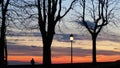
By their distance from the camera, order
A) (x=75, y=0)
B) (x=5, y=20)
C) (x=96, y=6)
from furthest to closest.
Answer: (x=96, y=6)
(x=75, y=0)
(x=5, y=20)

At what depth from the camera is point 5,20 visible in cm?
3675

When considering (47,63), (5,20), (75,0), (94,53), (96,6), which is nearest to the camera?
(5,20)

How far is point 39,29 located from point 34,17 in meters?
1.47

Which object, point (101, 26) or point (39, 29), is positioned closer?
point (39, 29)

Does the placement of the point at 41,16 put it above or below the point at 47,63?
above

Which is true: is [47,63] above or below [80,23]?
below

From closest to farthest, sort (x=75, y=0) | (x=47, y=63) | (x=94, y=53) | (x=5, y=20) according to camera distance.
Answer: (x=5, y=20)
(x=47, y=63)
(x=75, y=0)
(x=94, y=53)

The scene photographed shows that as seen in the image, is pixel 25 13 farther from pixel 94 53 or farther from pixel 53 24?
pixel 94 53

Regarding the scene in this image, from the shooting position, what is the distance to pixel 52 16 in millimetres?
41656

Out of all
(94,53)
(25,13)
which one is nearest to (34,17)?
(25,13)

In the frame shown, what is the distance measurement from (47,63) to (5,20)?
22.7 feet

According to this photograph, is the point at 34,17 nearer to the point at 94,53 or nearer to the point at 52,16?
the point at 52,16

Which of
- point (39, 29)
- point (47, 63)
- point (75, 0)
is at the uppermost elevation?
point (75, 0)

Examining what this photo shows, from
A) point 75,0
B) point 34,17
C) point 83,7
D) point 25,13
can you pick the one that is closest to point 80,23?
point 83,7
